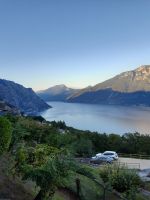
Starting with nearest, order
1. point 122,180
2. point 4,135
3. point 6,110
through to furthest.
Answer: point 4,135 < point 122,180 < point 6,110

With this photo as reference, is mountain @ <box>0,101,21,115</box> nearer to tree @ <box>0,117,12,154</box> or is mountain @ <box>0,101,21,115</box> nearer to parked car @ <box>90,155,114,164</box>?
parked car @ <box>90,155,114,164</box>

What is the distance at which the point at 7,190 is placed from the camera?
35.9ft

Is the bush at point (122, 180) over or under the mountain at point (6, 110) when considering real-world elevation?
under

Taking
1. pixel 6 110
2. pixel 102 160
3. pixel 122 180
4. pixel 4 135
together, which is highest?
pixel 6 110

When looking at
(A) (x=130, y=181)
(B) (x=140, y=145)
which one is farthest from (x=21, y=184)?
(B) (x=140, y=145)

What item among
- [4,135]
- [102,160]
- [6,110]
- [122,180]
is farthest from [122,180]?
[6,110]

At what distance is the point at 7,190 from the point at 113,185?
6.72 m

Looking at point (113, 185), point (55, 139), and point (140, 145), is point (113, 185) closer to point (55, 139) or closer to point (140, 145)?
point (55, 139)

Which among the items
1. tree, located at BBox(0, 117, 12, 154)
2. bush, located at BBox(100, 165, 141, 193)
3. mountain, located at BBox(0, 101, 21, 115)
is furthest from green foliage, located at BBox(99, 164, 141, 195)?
mountain, located at BBox(0, 101, 21, 115)

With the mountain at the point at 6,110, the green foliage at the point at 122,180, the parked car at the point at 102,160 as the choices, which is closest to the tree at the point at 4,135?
the green foliage at the point at 122,180

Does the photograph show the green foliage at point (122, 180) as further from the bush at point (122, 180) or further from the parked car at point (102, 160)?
the parked car at point (102, 160)

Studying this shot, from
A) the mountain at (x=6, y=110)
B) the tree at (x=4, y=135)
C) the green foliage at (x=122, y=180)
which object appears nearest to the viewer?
the tree at (x=4, y=135)

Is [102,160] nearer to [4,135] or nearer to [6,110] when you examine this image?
[4,135]

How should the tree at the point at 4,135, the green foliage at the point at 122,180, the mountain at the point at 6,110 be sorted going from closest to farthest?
the tree at the point at 4,135, the green foliage at the point at 122,180, the mountain at the point at 6,110
